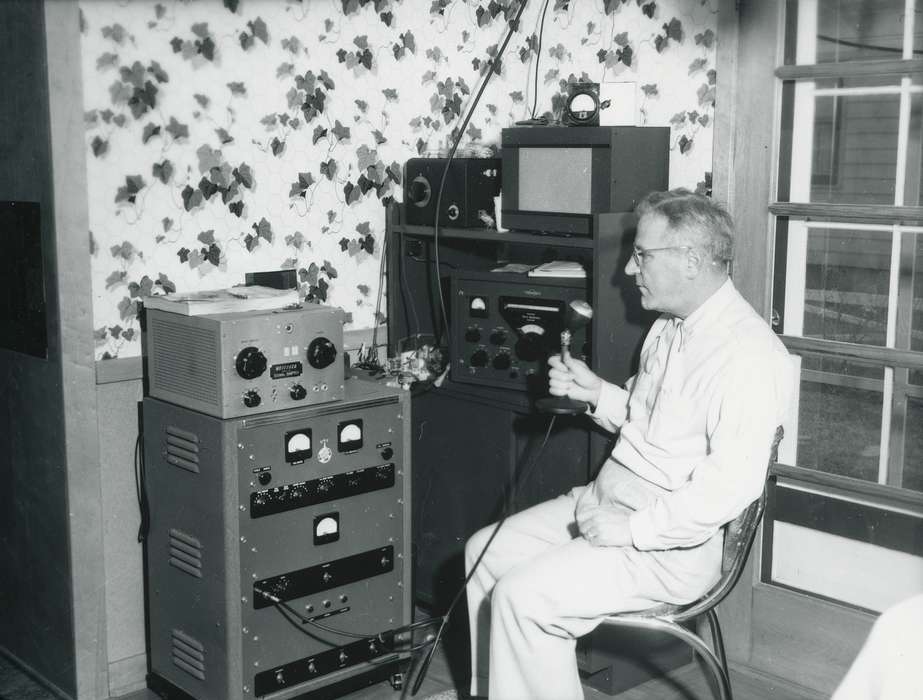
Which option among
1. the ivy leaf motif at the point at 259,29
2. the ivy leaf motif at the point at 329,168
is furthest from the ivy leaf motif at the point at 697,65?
the ivy leaf motif at the point at 259,29

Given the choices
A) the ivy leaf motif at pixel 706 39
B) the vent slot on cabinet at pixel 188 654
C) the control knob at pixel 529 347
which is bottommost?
the vent slot on cabinet at pixel 188 654

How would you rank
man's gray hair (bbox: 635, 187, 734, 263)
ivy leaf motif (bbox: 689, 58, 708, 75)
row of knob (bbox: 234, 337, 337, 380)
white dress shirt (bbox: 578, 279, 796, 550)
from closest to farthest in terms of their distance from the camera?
white dress shirt (bbox: 578, 279, 796, 550)
man's gray hair (bbox: 635, 187, 734, 263)
row of knob (bbox: 234, 337, 337, 380)
ivy leaf motif (bbox: 689, 58, 708, 75)

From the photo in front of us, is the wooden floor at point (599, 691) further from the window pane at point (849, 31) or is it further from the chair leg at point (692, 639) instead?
the window pane at point (849, 31)

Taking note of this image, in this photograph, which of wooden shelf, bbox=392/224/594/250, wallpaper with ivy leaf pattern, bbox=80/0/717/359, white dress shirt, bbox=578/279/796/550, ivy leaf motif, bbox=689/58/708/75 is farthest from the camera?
ivy leaf motif, bbox=689/58/708/75

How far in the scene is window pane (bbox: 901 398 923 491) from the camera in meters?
2.88

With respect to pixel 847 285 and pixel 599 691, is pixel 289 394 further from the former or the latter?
pixel 847 285

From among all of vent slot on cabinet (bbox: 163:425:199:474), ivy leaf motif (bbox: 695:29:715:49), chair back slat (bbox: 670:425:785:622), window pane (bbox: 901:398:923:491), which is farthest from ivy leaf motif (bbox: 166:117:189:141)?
window pane (bbox: 901:398:923:491)

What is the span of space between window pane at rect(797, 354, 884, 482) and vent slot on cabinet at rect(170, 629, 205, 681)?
169 centimetres

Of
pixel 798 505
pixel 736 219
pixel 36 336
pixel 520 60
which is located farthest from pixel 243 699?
pixel 520 60

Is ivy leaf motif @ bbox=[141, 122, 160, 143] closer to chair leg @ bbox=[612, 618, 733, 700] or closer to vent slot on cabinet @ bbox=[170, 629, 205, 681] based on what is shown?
vent slot on cabinet @ bbox=[170, 629, 205, 681]

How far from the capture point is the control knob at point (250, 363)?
272cm

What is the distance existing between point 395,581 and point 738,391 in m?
1.14

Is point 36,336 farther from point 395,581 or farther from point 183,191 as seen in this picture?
point 395,581

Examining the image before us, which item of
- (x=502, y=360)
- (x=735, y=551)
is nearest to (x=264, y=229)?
(x=502, y=360)
